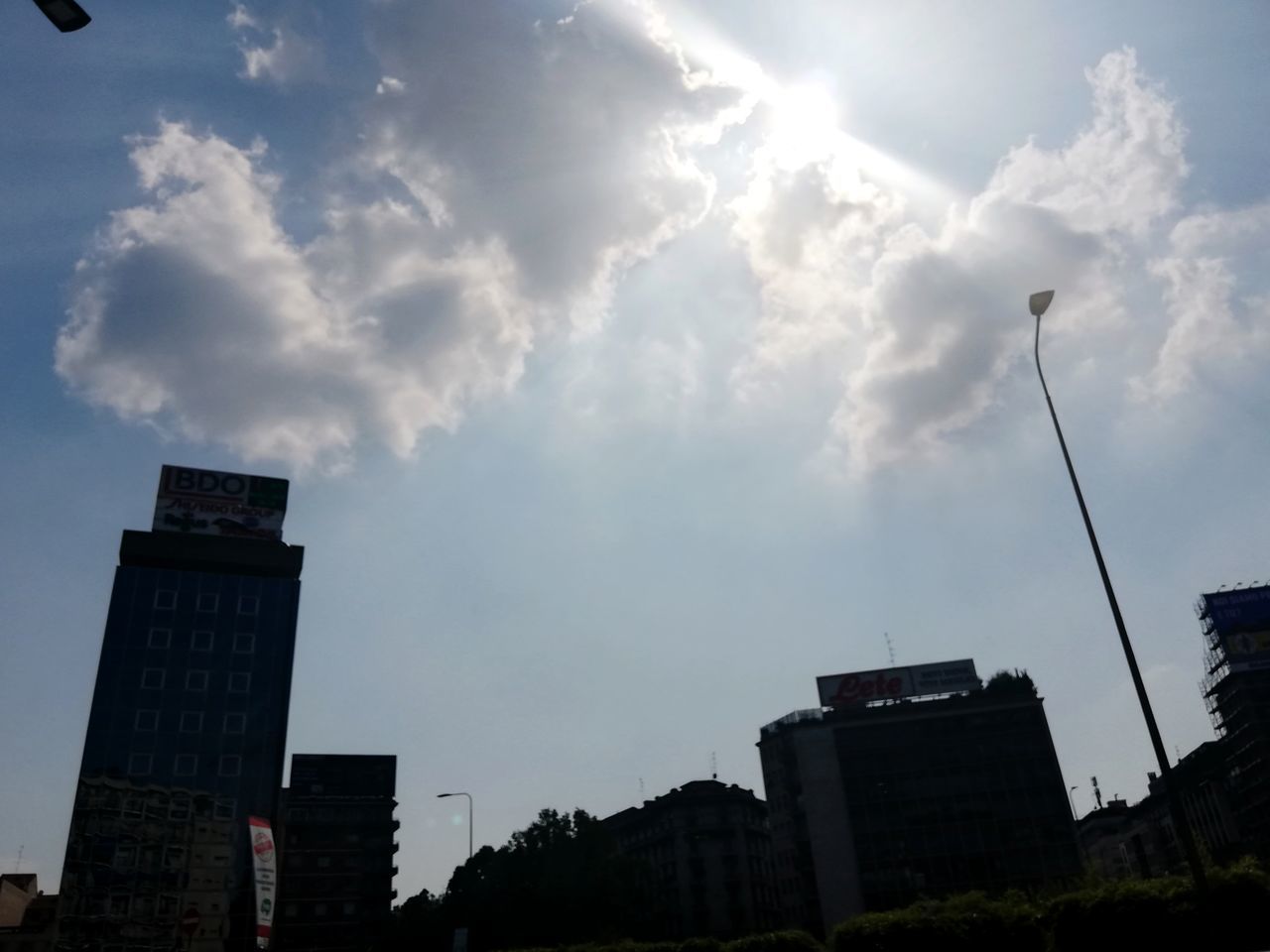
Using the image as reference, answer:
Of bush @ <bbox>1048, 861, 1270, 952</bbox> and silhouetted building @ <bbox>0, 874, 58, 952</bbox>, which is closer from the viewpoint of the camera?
bush @ <bbox>1048, 861, 1270, 952</bbox>

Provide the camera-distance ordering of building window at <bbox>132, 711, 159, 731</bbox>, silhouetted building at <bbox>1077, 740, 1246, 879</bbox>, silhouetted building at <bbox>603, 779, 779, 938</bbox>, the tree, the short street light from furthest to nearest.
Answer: silhouetted building at <bbox>1077, 740, 1246, 879</bbox>
silhouetted building at <bbox>603, 779, 779, 938</bbox>
building window at <bbox>132, 711, 159, 731</bbox>
the tree
the short street light

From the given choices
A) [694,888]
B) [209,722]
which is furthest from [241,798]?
[694,888]

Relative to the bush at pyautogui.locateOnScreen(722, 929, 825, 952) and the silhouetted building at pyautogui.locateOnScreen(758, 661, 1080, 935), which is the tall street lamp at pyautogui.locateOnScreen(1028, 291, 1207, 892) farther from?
the silhouetted building at pyautogui.locateOnScreen(758, 661, 1080, 935)

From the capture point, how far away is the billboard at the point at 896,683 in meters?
106

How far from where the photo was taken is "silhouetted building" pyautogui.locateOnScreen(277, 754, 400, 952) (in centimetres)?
10750

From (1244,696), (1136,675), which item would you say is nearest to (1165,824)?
(1244,696)

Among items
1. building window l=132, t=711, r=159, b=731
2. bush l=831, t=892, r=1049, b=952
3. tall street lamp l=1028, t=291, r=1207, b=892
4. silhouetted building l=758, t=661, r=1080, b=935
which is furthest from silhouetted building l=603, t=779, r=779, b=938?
tall street lamp l=1028, t=291, r=1207, b=892

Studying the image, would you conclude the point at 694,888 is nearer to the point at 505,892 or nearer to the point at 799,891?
the point at 799,891

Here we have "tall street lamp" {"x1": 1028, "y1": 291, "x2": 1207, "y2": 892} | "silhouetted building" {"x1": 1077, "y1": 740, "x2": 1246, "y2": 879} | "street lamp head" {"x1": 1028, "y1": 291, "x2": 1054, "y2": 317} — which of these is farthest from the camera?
"silhouetted building" {"x1": 1077, "y1": 740, "x2": 1246, "y2": 879}

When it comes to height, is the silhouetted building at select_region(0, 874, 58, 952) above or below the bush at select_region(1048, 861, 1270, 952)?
above

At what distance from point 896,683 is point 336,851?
68.8 metres

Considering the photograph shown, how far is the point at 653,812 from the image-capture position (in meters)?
130

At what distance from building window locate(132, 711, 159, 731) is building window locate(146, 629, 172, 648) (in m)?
7.75

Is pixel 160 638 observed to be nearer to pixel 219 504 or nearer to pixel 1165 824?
pixel 219 504
